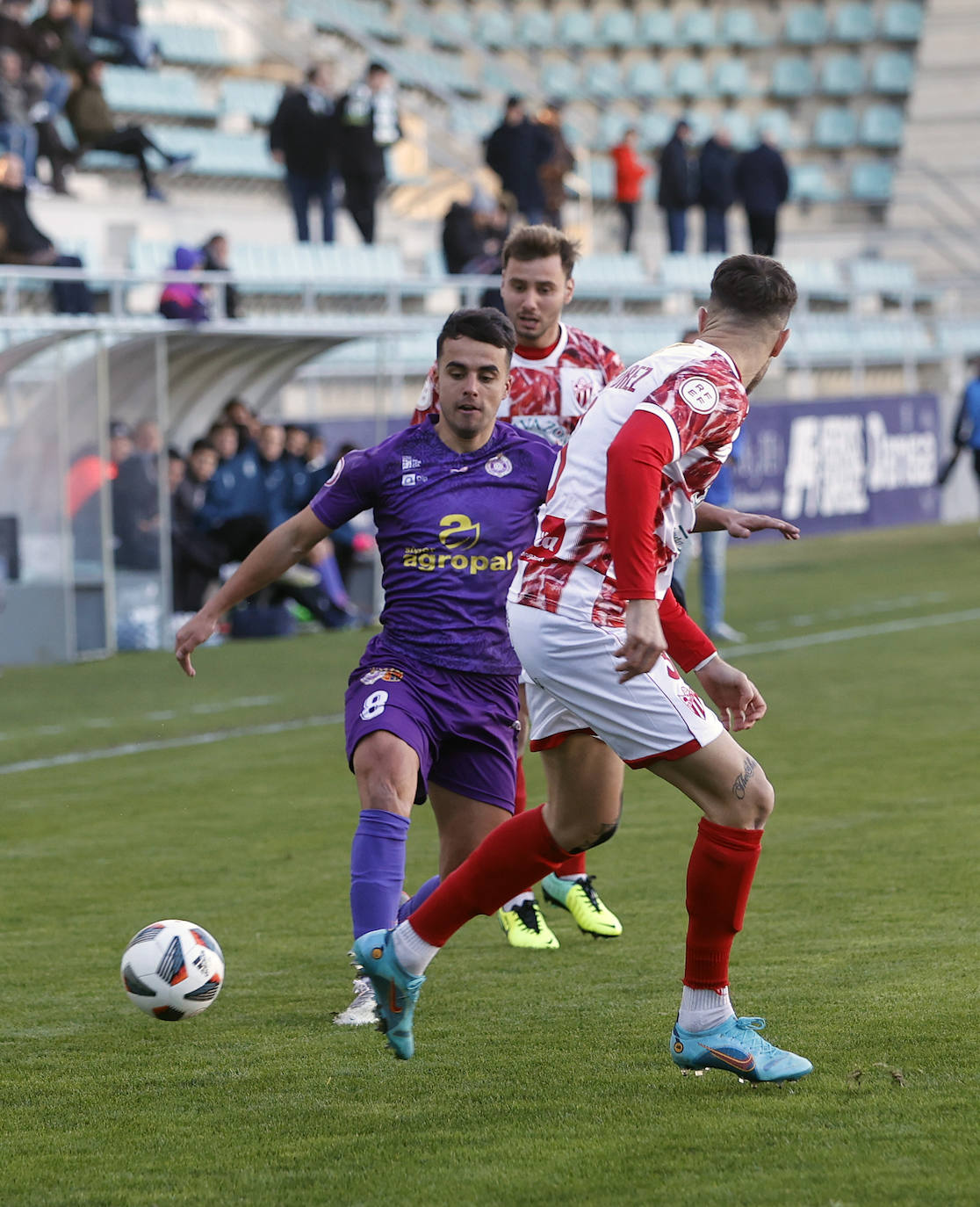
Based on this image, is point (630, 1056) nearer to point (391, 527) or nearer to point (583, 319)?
point (391, 527)

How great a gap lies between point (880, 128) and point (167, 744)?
1226 inches

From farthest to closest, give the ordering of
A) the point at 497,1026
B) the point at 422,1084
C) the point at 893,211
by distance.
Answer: the point at 893,211 < the point at 497,1026 < the point at 422,1084

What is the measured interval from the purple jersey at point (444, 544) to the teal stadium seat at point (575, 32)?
34.4m

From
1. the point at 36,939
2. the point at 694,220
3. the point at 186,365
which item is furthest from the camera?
the point at 694,220

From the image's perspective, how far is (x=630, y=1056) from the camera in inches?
174

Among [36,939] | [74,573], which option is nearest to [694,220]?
[74,573]

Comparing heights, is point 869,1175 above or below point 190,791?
above

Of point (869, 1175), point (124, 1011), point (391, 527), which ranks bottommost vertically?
point (124, 1011)

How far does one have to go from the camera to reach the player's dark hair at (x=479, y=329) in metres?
4.98

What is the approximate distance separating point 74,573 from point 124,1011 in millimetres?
9395

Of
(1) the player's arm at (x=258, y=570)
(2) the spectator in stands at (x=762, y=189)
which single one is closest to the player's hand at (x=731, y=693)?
(1) the player's arm at (x=258, y=570)

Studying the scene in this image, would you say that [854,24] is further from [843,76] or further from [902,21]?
[843,76]

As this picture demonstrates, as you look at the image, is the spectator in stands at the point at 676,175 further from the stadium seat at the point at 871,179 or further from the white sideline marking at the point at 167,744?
the white sideline marking at the point at 167,744

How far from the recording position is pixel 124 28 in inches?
893
